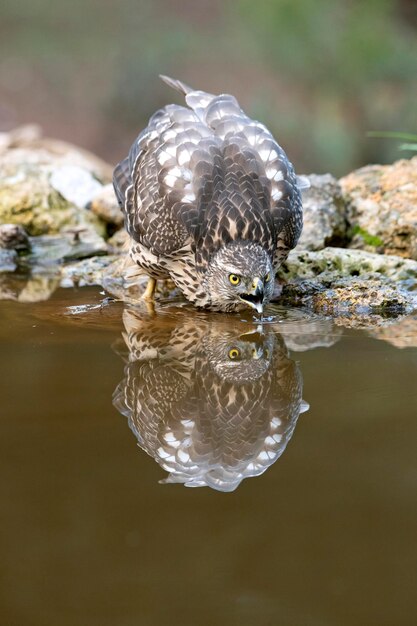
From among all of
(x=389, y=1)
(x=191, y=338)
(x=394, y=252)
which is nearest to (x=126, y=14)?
(x=389, y=1)

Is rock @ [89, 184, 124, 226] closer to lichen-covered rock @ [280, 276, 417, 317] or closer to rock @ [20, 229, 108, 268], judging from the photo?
rock @ [20, 229, 108, 268]

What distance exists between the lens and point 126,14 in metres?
15.5

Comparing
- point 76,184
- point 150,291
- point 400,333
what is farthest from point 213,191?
point 76,184

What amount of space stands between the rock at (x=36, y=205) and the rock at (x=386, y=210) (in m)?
2.04

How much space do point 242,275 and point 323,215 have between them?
5.82 feet

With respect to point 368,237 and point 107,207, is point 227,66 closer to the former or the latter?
point 107,207

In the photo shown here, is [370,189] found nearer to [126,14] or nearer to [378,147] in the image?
[378,147]

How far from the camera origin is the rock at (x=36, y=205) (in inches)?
290

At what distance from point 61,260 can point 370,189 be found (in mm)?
2382

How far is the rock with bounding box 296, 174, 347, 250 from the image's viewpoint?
21.2 feet

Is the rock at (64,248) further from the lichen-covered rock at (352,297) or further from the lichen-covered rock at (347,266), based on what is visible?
the lichen-covered rock at (352,297)

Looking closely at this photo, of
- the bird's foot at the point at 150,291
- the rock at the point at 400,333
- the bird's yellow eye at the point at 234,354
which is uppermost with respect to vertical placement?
the bird's foot at the point at 150,291

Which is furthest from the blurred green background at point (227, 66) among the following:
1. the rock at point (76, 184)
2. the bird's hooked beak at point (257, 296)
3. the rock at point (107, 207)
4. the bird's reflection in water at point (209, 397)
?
the bird's reflection in water at point (209, 397)

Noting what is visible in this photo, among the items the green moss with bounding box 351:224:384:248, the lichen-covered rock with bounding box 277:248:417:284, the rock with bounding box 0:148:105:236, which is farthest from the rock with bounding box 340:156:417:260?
the rock with bounding box 0:148:105:236
